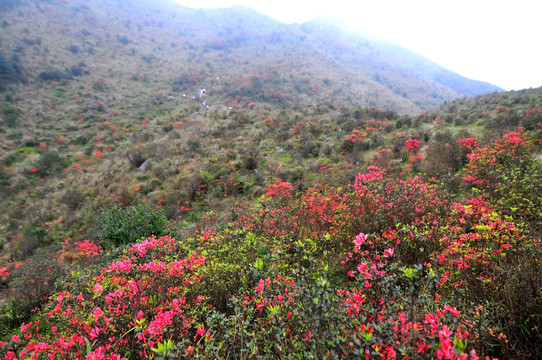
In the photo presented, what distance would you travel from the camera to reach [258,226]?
15.2ft

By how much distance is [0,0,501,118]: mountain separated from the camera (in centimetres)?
3603

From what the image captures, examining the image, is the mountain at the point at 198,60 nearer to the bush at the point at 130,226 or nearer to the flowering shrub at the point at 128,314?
the bush at the point at 130,226

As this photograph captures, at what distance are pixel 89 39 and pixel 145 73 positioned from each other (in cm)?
1784

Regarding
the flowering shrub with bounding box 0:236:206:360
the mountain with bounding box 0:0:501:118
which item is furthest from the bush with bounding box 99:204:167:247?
the mountain with bounding box 0:0:501:118

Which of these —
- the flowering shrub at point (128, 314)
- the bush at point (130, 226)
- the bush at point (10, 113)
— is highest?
the flowering shrub at point (128, 314)

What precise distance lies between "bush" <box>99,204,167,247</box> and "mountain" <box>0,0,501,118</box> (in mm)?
26969

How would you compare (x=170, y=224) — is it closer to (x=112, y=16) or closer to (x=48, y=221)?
(x=48, y=221)

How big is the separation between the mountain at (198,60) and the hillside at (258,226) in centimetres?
180

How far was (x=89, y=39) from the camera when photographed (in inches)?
1863

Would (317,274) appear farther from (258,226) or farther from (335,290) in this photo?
(258,226)

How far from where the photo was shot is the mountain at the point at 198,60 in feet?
118

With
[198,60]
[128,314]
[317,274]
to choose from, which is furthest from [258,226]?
[198,60]

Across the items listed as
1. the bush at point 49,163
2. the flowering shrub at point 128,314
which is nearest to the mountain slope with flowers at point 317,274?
the flowering shrub at point 128,314

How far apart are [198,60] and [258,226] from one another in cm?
6307
